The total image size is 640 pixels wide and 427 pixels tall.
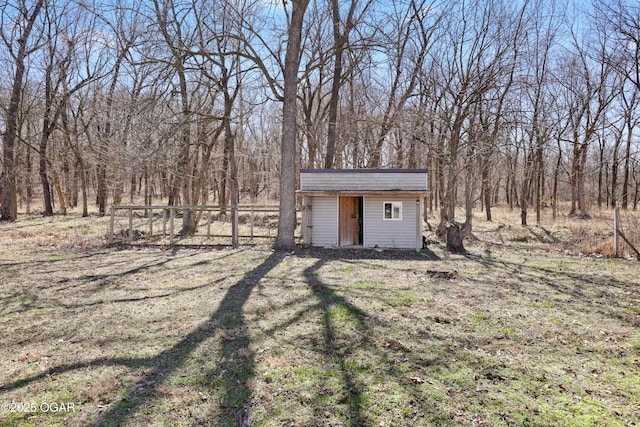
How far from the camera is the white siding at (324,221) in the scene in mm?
13492

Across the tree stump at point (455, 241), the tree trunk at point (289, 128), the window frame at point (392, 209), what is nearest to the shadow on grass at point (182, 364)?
the tree trunk at point (289, 128)

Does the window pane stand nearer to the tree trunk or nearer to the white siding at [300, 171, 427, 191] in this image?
the white siding at [300, 171, 427, 191]

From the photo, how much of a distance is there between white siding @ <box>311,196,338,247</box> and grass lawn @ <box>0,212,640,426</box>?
4.11 meters

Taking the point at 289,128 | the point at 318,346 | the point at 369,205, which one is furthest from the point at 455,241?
the point at 318,346

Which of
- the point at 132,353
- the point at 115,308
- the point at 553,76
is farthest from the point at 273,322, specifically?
the point at 553,76

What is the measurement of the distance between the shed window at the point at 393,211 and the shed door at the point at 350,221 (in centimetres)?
120

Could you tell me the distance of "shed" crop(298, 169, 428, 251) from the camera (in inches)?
516

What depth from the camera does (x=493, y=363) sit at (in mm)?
4184

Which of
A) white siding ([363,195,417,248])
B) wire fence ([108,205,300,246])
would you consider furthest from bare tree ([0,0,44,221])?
white siding ([363,195,417,248])

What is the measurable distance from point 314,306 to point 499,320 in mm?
2792

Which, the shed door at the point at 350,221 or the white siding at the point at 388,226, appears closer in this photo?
the white siding at the point at 388,226

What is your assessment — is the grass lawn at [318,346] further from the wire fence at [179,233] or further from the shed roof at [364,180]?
the shed roof at [364,180]

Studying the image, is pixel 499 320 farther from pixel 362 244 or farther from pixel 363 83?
pixel 363 83

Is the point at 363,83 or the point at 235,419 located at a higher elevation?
the point at 363,83
